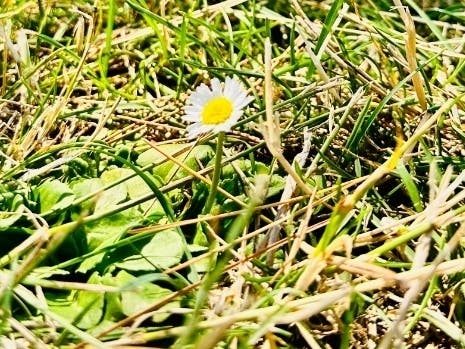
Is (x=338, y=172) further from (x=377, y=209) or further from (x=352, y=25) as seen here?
(x=352, y=25)

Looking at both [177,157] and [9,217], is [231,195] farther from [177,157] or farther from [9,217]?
[9,217]

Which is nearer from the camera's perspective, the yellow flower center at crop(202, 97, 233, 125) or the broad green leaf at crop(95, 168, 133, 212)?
the yellow flower center at crop(202, 97, 233, 125)

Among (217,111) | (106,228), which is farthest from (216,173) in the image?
(106,228)

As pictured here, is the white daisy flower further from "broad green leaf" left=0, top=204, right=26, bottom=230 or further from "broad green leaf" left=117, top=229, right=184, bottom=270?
"broad green leaf" left=0, top=204, right=26, bottom=230

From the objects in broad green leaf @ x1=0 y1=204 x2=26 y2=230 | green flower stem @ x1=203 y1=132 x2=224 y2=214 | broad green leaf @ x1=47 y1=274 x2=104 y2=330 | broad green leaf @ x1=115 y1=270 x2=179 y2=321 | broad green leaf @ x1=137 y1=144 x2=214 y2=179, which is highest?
green flower stem @ x1=203 y1=132 x2=224 y2=214

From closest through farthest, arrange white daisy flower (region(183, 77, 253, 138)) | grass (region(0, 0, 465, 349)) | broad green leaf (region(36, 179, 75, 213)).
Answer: grass (region(0, 0, 465, 349)) < white daisy flower (region(183, 77, 253, 138)) < broad green leaf (region(36, 179, 75, 213))

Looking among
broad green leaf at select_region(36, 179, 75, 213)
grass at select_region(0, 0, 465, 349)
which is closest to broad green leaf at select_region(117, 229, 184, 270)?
grass at select_region(0, 0, 465, 349)

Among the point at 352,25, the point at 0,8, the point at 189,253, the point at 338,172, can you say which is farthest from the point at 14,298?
the point at 352,25
